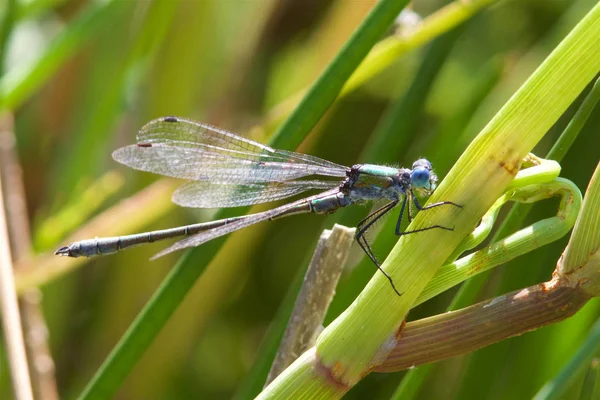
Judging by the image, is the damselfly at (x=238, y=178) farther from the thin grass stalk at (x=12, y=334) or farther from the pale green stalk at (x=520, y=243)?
the pale green stalk at (x=520, y=243)

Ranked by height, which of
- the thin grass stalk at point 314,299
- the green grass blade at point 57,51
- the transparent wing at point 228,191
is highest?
the green grass blade at point 57,51

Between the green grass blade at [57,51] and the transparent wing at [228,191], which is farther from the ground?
the green grass blade at [57,51]

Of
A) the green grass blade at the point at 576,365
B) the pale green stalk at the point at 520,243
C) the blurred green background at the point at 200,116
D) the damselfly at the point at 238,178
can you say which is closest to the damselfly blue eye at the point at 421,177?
the damselfly at the point at 238,178

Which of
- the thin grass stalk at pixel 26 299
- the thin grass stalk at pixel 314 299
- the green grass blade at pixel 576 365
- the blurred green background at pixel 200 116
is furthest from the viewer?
the blurred green background at pixel 200 116

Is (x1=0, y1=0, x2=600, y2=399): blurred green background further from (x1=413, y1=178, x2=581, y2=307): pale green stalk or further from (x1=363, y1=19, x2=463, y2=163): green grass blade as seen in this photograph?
(x1=413, y1=178, x2=581, y2=307): pale green stalk

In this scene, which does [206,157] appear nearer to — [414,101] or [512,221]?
[414,101]

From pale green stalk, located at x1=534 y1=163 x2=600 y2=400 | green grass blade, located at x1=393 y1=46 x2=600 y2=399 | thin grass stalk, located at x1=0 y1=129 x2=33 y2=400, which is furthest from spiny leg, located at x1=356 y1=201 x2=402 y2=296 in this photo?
thin grass stalk, located at x1=0 y1=129 x2=33 y2=400

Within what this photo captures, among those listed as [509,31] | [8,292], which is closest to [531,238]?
[8,292]
